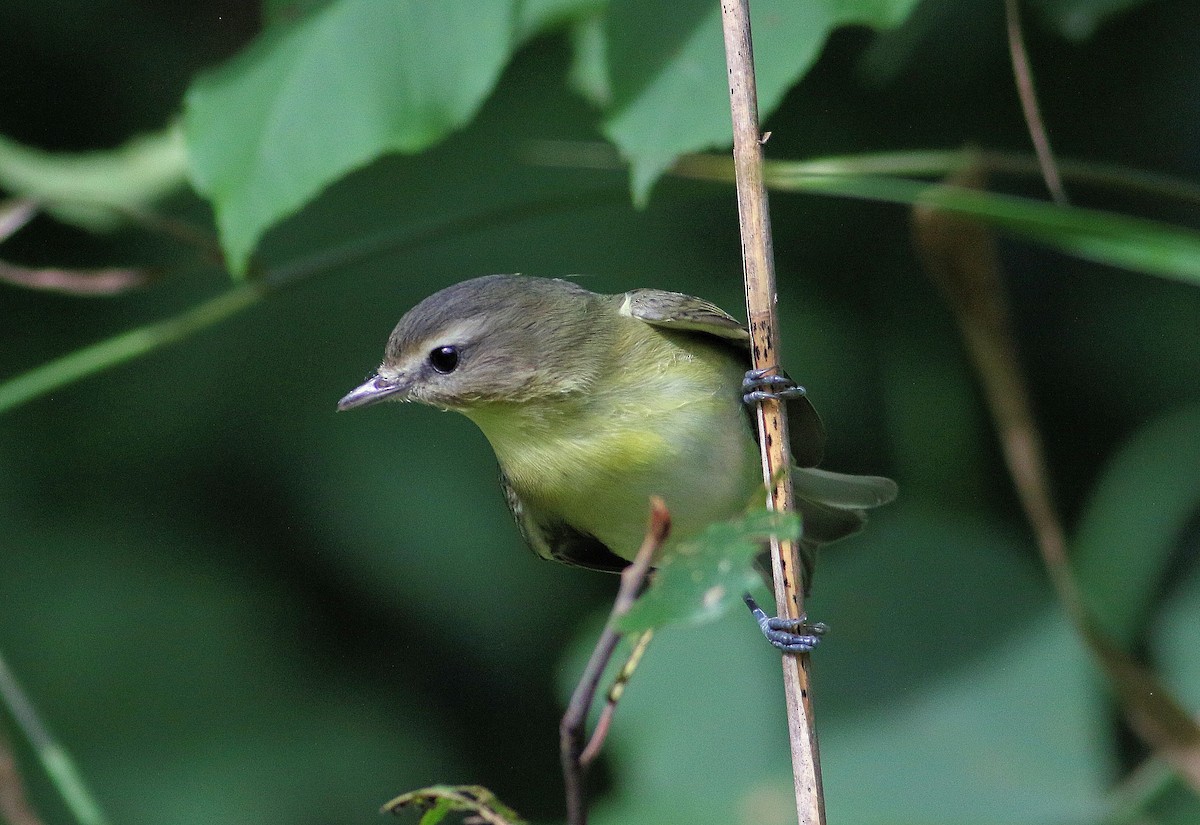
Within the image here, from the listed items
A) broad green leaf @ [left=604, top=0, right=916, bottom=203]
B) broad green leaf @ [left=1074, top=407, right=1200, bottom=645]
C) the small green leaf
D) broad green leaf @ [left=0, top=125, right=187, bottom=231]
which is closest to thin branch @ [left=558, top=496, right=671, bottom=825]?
the small green leaf

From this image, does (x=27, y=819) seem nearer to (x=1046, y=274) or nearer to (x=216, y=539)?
(x=216, y=539)

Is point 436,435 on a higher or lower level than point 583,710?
higher

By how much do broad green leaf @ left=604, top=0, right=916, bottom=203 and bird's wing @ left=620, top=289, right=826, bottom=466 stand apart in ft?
1.62

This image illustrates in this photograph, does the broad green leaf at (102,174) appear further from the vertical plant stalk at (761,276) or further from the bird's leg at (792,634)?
the bird's leg at (792,634)

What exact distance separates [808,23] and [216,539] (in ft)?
7.67

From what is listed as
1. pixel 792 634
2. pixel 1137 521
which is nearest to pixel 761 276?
pixel 792 634

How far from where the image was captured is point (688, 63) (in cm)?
226

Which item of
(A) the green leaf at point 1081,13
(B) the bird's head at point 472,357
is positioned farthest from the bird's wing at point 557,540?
(A) the green leaf at point 1081,13

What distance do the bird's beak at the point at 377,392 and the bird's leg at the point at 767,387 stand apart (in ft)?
2.48

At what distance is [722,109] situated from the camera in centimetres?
222

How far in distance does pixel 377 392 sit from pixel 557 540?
618 millimetres

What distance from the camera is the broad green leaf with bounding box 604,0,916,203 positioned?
2.17 metres

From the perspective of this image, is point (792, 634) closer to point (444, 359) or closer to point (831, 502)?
point (444, 359)

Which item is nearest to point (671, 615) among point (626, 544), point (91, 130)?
point (626, 544)
